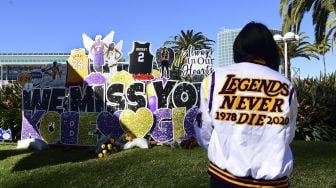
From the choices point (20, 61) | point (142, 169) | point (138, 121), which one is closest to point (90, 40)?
point (138, 121)

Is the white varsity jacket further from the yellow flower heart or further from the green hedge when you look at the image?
the green hedge

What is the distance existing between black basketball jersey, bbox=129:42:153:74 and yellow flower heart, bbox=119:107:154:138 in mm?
1126

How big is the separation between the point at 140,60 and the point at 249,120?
1164cm

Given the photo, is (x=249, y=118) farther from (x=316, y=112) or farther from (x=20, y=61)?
(x=20, y=61)

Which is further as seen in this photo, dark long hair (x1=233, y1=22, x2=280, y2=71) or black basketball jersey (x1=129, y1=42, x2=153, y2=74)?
black basketball jersey (x1=129, y1=42, x2=153, y2=74)

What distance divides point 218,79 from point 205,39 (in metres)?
56.2

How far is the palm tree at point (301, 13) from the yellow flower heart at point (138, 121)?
9.64 meters

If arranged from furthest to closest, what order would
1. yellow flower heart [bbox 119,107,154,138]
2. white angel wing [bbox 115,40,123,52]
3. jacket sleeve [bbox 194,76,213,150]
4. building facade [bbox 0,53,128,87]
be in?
building facade [bbox 0,53,128,87] < white angel wing [bbox 115,40,123,52] < yellow flower heart [bbox 119,107,154,138] < jacket sleeve [bbox 194,76,213,150]

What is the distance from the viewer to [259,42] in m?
3.35

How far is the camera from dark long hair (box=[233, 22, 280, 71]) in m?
3.35

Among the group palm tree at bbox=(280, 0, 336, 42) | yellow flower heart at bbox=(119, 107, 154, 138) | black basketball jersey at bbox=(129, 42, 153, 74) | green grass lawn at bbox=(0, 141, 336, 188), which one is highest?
palm tree at bbox=(280, 0, 336, 42)

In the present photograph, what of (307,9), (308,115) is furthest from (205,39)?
(308,115)

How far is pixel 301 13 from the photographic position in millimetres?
21500

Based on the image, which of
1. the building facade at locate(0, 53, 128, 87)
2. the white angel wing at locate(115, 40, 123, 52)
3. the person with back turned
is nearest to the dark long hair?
the person with back turned
